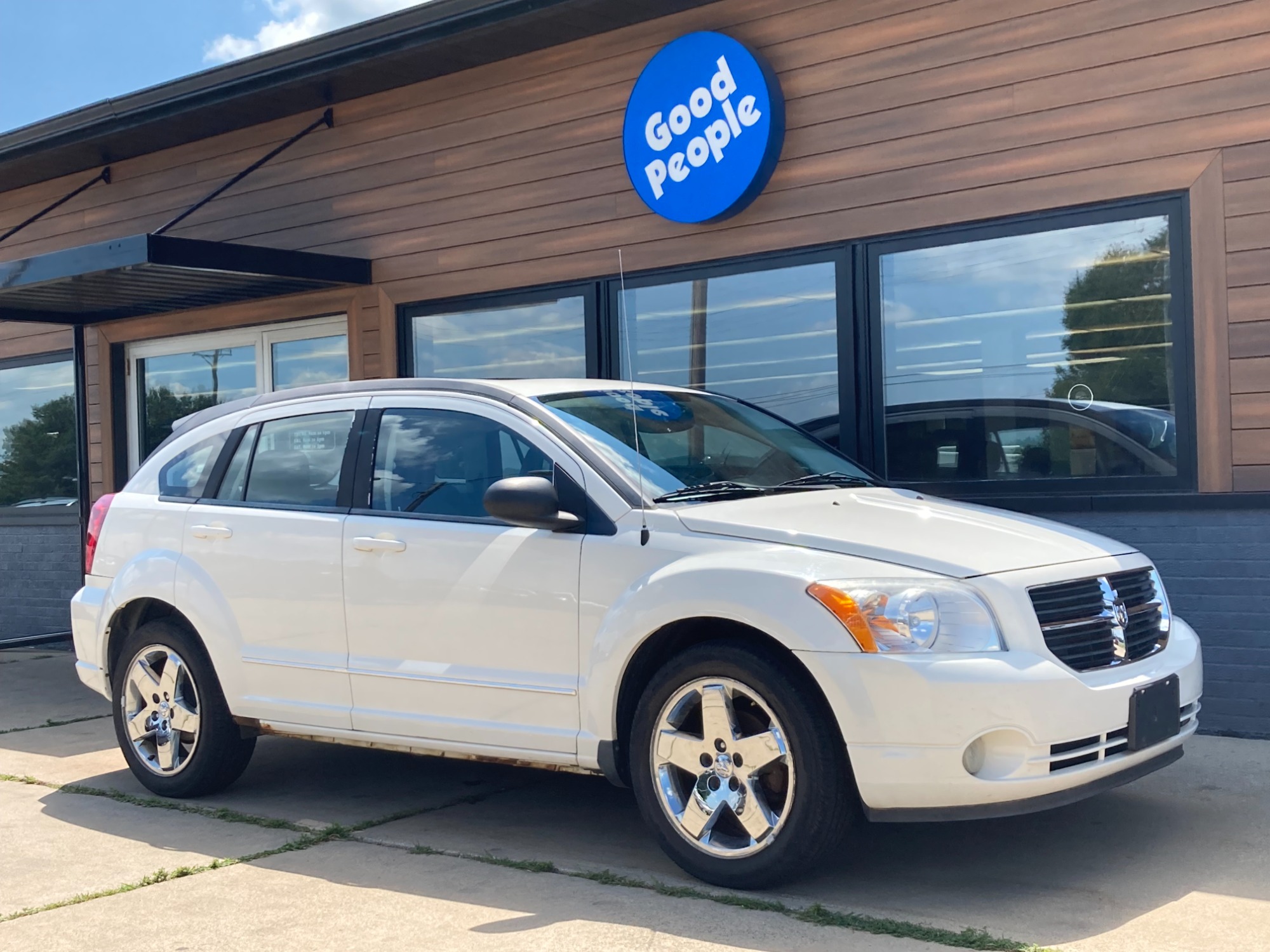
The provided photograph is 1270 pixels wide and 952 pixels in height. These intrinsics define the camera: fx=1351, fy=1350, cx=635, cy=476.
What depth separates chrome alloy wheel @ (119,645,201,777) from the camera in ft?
19.6

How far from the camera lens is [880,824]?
5301mm

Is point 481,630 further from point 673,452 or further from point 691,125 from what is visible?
point 691,125

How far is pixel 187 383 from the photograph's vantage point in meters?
11.8

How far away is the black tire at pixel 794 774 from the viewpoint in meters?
4.19

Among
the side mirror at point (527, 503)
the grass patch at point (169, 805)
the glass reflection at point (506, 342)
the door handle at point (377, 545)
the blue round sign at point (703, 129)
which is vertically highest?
the blue round sign at point (703, 129)

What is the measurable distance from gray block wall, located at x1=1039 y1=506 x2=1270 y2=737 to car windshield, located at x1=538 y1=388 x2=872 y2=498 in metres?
1.90

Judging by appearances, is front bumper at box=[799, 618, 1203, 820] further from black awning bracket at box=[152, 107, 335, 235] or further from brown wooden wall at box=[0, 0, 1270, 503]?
black awning bracket at box=[152, 107, 335, 235]

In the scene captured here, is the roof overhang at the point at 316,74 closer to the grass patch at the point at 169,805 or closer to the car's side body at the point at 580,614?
the car's side body at the point at 580,614

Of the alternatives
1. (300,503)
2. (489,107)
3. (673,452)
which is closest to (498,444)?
(673,452)

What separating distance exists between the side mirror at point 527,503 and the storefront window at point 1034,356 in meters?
3.35

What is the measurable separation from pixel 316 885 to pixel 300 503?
1.75m

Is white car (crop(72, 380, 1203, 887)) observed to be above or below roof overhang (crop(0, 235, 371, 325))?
below

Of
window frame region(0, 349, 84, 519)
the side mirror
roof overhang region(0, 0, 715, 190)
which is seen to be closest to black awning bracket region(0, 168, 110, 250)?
roof overhang region(0, 0, 715, 190)

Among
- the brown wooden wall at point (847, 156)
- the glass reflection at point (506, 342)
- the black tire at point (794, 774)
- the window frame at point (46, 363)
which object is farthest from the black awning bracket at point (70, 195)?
the black tire at point (794, 774)
